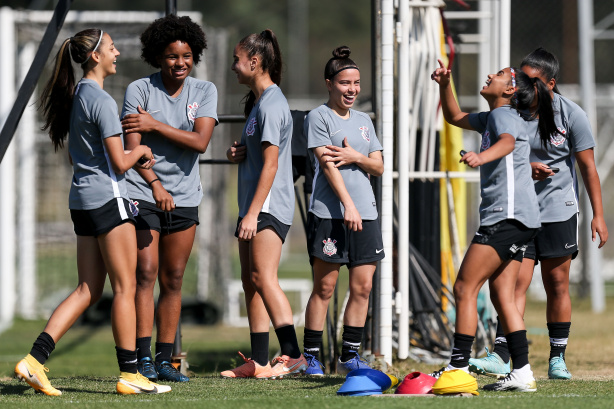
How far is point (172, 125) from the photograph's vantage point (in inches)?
202

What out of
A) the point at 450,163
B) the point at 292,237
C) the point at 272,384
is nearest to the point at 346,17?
the point at 292,237

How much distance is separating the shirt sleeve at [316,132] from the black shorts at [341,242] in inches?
16.4

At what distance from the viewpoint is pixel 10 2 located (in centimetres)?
3259

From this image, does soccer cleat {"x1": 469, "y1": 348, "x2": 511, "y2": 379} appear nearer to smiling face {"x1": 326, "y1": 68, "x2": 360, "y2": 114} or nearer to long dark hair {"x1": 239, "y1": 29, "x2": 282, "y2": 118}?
smiling face {"x1": 326, "y1": 68, "x2": 360, "y2": 114}

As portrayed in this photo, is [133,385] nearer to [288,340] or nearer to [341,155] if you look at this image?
[288,340]

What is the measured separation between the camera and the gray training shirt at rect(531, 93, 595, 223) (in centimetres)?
541

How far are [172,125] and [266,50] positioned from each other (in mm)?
688

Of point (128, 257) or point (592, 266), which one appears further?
point (592, 266)

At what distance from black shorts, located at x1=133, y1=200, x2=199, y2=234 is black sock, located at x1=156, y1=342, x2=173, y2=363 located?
67cm

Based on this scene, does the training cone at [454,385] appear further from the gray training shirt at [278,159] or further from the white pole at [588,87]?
the white pole at [588,87]

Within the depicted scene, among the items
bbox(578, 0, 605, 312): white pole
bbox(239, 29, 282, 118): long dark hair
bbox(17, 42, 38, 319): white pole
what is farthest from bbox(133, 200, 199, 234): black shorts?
bbox(578, 0, 605, 312): white pole

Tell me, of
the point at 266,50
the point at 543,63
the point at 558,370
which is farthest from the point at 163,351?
the point at 543,63

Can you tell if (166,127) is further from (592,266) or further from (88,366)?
(592,266)

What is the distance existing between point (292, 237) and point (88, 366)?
2257 cm
